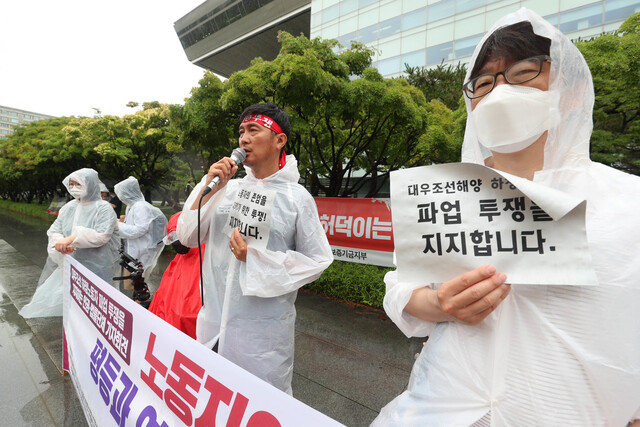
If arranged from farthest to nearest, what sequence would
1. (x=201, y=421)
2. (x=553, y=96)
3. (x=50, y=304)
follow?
(x=50, y=304) < (x=201, y=421) < (x=553, y=96)

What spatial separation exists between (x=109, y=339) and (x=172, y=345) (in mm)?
716

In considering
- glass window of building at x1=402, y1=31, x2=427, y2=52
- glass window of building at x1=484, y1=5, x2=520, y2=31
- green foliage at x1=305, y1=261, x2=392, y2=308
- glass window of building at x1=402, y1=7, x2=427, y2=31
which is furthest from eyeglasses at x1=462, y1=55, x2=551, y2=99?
glass window of building at x1=402, y1=7, x2=427, y2=31

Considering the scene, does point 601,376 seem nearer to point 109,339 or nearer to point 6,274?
point 109,339

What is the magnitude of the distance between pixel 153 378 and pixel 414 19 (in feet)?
63.8

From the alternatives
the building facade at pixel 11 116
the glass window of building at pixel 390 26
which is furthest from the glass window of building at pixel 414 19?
the building facade at pixel 11 116

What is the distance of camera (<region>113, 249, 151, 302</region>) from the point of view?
407 centimetres

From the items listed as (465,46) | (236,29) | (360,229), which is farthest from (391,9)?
(360,229)

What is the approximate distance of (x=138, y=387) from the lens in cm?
139

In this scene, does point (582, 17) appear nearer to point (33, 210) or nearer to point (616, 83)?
point (616, 83)

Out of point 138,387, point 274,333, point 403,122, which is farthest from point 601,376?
point 403,122

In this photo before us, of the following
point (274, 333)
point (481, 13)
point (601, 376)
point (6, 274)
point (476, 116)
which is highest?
point (481, 13)

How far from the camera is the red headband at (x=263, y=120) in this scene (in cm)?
191

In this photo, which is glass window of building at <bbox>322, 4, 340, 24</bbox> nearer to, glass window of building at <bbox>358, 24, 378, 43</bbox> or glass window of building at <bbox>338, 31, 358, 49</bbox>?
glass window of building at <bbox>338, 31, 358, 49</bbox>

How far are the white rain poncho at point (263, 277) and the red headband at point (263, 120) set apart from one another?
22 centimetres
